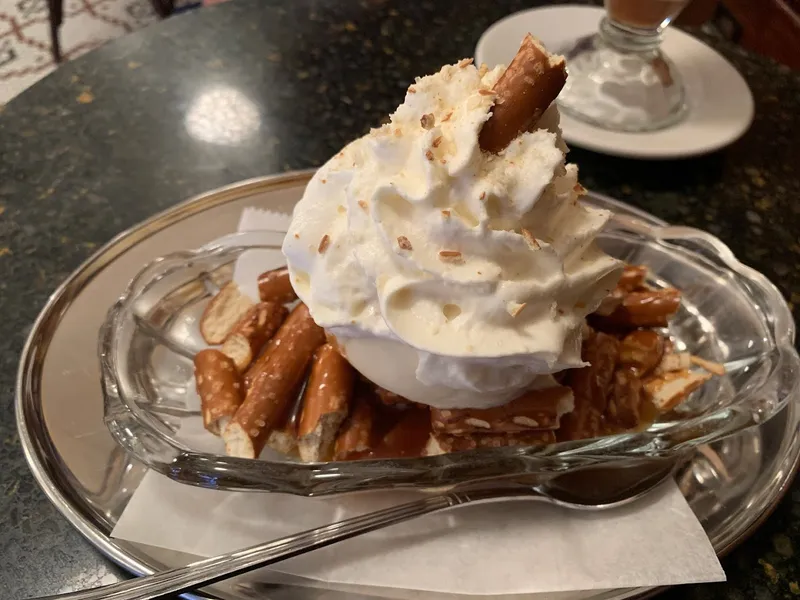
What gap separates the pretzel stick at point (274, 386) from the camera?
788 millimetres

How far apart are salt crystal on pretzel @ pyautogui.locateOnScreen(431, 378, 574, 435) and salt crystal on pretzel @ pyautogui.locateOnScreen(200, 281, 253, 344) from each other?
13.6 inches

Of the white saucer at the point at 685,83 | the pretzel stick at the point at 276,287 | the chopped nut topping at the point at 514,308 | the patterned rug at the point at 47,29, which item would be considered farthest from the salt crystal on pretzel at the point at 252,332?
the patterned rug at the point at 47,29

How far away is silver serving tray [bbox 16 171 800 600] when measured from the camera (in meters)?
0.73

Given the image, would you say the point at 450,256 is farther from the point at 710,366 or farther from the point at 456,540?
the point at 710,366

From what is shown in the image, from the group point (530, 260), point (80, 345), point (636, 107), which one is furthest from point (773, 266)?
point (80, 345)

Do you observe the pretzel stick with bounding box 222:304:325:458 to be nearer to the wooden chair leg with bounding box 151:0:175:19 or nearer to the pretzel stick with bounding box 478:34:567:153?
the pretzel stick with bounding box 478:34:567:153

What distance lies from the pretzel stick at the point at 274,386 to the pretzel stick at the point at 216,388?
0.02 m

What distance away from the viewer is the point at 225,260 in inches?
40.7

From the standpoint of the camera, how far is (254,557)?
701 millimetres

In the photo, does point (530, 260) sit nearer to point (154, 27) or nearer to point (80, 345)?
point (80, 345)

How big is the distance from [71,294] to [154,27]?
3.10ft

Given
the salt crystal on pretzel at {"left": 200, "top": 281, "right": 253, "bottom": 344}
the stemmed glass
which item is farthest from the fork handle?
the stemmed glass

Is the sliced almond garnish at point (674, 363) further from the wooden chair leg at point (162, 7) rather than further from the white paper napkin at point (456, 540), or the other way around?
the wooden chair leg at point (162, 7)

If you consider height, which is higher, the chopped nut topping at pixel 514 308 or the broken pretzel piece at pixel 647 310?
the chopped nut topping at pixel 514 308
